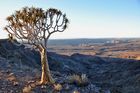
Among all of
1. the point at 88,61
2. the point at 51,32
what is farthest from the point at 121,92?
the point at 88,61

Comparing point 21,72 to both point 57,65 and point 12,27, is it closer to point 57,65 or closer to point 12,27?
point 12,27

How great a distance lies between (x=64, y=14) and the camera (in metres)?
20.7

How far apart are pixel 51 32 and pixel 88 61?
188 feet

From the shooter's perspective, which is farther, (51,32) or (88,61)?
(88,61)

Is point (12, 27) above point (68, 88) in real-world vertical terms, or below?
above

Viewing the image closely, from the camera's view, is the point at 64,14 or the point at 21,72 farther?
the point at 21,72

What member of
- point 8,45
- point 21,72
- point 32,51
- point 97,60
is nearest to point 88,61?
point 97,60

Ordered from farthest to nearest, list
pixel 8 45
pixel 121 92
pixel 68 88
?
pixel 8 45 < pixel 121 92 < pixel 68 88

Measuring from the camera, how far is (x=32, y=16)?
65.7ft

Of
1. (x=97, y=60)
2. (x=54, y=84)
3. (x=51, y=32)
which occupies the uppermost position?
(x=51, y=32)

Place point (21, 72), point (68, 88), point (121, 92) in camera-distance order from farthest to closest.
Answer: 1. point (21, 72)
2. point (121, 92)
3. point (68, 88)

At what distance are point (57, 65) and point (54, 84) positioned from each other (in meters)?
37.3

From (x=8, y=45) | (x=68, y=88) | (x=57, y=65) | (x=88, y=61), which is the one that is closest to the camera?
(x=68, y=88)

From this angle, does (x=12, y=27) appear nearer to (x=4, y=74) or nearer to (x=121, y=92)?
(x=4, y=74)
